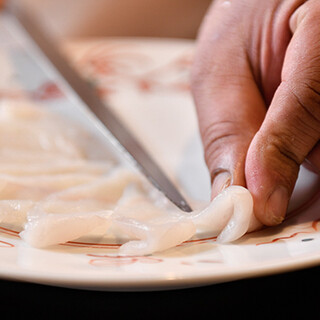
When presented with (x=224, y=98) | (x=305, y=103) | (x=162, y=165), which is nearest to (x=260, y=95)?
(x=224, y=98)

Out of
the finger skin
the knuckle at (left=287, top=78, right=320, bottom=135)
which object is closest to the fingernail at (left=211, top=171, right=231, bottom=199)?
the finger skin

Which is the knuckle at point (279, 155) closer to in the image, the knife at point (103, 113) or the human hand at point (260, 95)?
the human hand at point (260, 95)

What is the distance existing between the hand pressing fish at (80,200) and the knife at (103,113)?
0.03 meters

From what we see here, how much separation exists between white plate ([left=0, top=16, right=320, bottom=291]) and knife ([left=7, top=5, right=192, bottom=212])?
0.04 metres

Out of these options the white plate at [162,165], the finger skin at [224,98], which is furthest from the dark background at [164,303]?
the finger skin at [224,98]

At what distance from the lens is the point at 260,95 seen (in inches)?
35.8

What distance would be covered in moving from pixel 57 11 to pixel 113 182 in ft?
5.48

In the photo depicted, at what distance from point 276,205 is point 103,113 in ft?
1.77

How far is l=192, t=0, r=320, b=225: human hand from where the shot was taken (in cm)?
73

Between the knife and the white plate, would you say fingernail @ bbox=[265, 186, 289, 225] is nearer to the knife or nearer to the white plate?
the white plate

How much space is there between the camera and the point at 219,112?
88cm

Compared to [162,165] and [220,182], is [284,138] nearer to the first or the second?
[220,182]

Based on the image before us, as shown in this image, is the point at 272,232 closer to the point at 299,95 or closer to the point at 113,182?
the point at 299,95

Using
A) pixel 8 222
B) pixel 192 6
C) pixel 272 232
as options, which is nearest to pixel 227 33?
pixel 272 232
